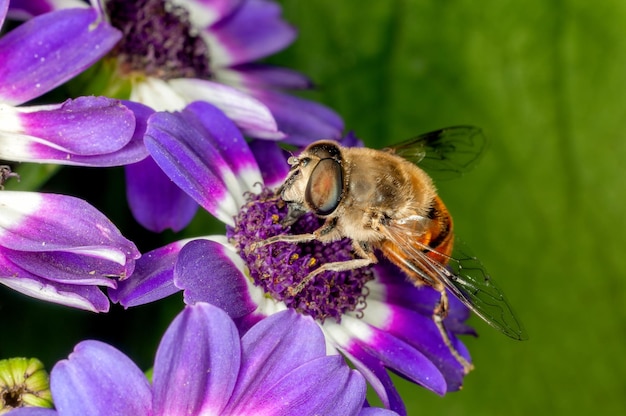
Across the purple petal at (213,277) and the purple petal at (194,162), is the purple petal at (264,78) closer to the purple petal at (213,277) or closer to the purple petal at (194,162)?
the purple petal at (194,162)

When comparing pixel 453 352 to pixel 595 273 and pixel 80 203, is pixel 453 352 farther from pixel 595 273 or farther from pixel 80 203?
pixel 595 273

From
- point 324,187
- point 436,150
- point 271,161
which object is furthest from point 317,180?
point 436,150

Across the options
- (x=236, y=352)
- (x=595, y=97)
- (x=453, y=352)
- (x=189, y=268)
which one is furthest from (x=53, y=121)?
(x=595, y=97)

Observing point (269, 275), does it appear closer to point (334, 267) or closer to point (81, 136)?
point (334, 267)

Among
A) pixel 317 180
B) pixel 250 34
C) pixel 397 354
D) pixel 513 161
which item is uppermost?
pixel 317 180

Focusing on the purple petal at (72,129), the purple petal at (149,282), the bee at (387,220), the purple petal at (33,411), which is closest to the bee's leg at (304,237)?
the bee at (387,220)
